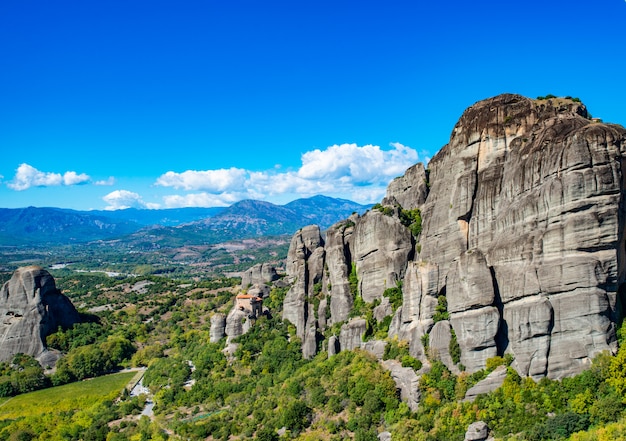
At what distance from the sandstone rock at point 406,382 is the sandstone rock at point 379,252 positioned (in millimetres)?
10797

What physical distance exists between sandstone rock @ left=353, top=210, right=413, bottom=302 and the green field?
133 feet

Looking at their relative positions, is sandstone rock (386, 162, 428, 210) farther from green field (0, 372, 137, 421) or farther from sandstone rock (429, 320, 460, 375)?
green field (0, 372, 137, 421)

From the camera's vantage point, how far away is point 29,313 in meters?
86.1

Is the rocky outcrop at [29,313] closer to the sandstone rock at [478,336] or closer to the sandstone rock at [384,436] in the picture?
the sandstone rock at [384,436]

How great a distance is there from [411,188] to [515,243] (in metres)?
21.1

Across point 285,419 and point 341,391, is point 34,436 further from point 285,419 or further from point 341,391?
point 341,391

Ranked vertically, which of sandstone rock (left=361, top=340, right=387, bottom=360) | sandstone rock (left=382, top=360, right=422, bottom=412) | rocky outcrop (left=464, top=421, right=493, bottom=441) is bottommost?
rocky outcrop (left=464, top=421, right=493, bottom=441)

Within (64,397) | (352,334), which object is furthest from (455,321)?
(64,397)

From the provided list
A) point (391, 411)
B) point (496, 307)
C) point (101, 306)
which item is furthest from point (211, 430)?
point (101, 306)

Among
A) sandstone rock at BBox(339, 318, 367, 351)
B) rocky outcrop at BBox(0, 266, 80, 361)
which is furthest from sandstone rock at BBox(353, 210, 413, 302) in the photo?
rocky outcrop at BBox(0, 266, 80, 361)

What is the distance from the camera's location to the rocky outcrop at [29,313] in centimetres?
8375

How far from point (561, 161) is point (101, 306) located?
115 m

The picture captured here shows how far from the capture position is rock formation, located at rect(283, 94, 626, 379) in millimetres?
35438

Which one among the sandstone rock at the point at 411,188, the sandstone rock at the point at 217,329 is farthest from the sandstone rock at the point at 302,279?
the sandstone rock at the point at 411,188
